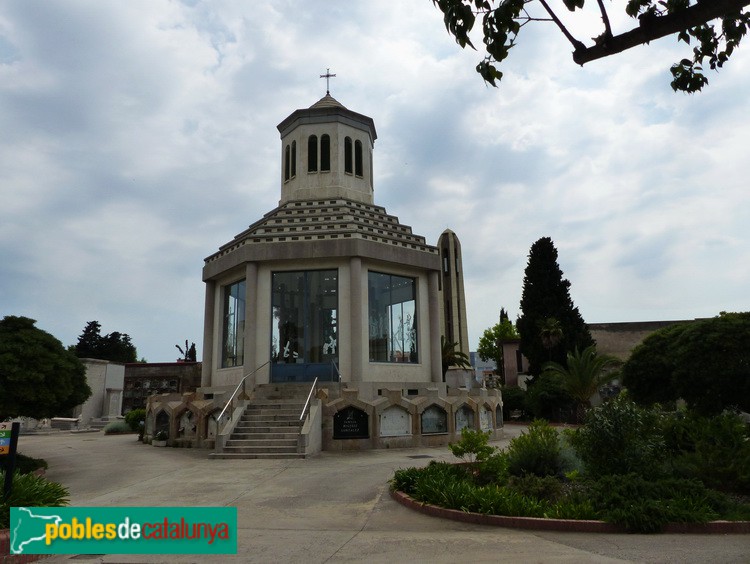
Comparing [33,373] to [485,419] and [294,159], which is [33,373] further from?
[294,159]

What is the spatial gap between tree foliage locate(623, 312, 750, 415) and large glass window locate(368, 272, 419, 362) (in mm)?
10619

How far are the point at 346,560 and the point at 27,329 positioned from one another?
12.8 meters

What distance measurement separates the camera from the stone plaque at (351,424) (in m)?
18.5

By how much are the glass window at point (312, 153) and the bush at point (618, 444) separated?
21913 millimetres

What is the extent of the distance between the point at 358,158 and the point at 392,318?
10.4m

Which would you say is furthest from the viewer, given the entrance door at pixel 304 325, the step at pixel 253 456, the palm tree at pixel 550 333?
the palm tree at pixel 550 333

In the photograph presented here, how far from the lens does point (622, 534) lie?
7.65m

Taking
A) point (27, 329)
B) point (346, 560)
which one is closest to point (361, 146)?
point (27, 329)

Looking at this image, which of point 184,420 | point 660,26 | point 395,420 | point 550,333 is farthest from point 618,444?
point 550,333

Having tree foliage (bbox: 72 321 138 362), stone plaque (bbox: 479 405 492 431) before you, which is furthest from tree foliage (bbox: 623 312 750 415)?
tree foliage (bbox: 72 321 138 362)

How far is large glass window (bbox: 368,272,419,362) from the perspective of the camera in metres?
23.4

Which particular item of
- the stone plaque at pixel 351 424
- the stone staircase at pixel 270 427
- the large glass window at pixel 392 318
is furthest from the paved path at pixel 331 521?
the large glass window at pixel 392 318

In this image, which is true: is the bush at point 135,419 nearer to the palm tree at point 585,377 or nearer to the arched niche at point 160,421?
the arched niche at point 160,421

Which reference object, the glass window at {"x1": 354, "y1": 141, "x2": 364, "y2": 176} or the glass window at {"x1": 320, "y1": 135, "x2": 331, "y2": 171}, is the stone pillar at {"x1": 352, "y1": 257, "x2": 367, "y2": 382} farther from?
the glass window at {"x1": 354, "y1": 141, "x2": 364, "y2": 176}
